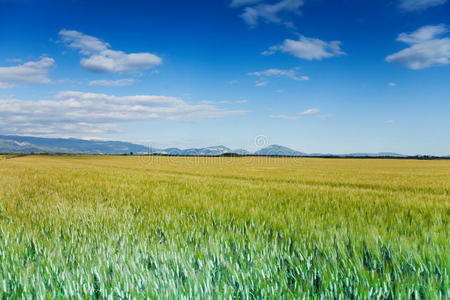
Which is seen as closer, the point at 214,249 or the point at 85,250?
the point at 214,249

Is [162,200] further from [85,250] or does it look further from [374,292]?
[374,292]

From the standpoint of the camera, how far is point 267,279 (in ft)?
7.25

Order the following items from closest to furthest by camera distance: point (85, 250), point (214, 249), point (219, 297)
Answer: point (219, 297), point (214, 249), point (85, 250)

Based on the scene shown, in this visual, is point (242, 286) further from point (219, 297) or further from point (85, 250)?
point (85, 250)

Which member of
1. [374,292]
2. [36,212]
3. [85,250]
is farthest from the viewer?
[36,212]

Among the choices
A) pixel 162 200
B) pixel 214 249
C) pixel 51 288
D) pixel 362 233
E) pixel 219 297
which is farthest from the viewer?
pixel 162 200

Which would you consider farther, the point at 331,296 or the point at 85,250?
the point at 85,250

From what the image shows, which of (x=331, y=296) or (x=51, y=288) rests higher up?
(x=331, y=296)

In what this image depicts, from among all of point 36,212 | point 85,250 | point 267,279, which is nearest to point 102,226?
point 85,250

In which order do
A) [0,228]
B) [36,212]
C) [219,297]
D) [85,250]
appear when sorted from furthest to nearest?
[36,212], [0,228], [85,250], [219,297]

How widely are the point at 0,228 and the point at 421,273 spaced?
530cm

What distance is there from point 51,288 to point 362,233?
3.40m

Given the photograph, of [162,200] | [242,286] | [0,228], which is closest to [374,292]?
[242,286]

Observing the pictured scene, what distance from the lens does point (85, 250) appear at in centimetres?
299
